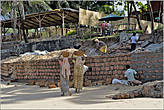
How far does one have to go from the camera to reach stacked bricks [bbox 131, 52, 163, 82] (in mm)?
8203

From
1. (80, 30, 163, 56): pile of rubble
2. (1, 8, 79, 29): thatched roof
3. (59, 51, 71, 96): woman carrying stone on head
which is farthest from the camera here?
(1, 8, 79, 29): thatched roof

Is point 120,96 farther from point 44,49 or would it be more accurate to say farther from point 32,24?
point 32,24

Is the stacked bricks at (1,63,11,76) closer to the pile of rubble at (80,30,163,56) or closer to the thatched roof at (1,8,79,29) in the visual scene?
the pile of rubble at (80,30,163,56)

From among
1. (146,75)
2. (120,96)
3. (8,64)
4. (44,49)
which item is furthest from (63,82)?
(44,49)

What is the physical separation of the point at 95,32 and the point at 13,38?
28.7ft

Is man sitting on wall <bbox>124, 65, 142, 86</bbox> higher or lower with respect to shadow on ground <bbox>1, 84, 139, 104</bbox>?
higher

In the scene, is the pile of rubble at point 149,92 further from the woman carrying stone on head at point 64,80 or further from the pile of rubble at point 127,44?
the pile of rubble at point 127,44

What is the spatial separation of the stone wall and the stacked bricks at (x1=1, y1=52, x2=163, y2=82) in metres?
5.05

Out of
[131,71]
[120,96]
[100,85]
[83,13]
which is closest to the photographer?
[120,96]

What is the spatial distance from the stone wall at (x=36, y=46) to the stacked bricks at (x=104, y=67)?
505 centimetres

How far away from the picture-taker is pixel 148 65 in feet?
27.8

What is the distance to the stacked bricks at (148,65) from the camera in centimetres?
820

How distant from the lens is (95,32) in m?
18.2

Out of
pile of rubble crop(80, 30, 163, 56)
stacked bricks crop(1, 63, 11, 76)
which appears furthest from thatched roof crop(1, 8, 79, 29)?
stacked bricks crop(1, 63, 11, 76)
